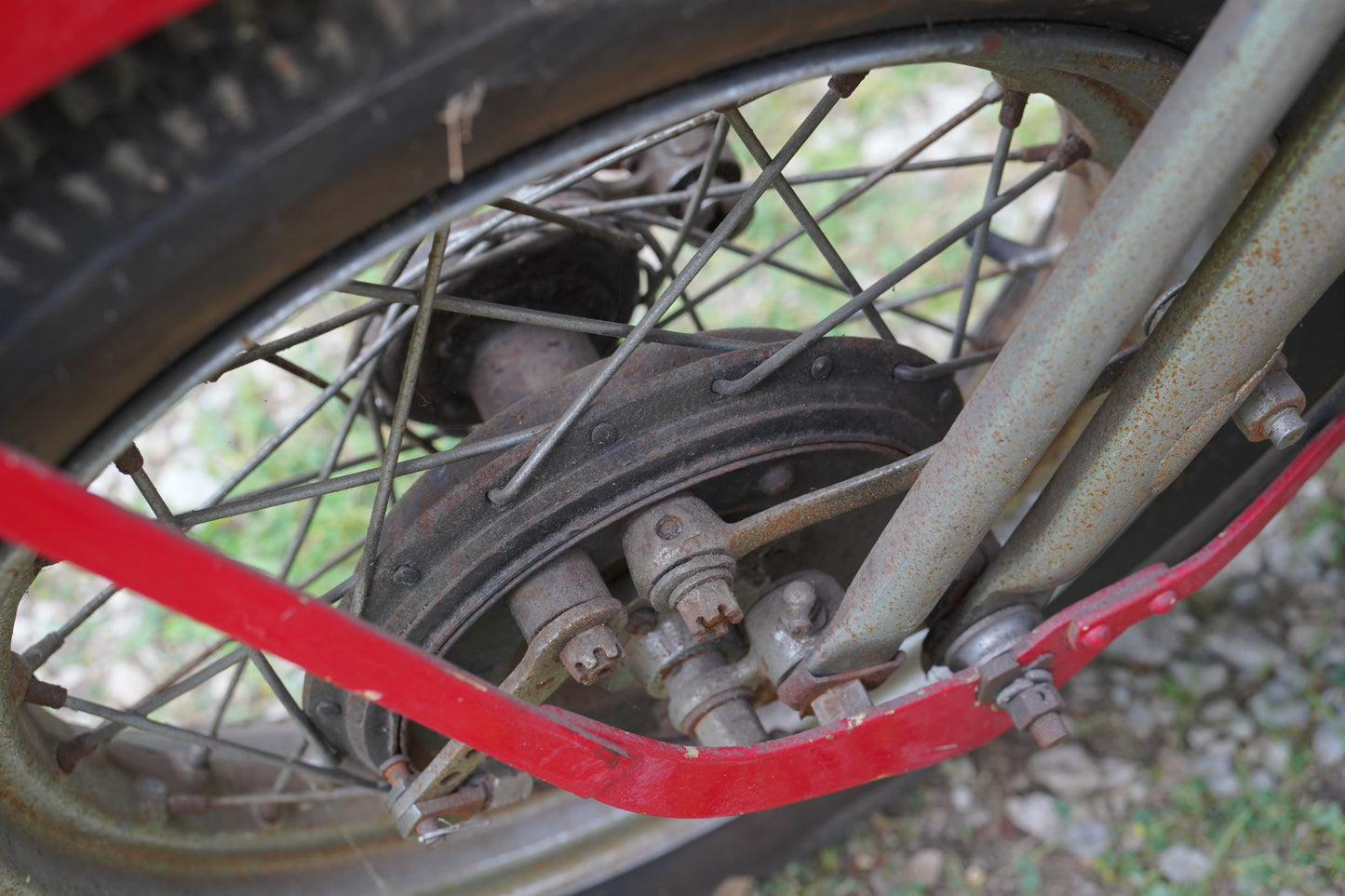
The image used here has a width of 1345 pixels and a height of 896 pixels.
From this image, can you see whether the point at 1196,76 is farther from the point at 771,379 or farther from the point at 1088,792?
the point at 1088,792

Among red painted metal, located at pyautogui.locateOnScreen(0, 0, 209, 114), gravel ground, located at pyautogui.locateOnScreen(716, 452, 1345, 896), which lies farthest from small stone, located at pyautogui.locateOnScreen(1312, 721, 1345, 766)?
red painted metal, located at pyautogui.locateOnScreen(0, 0, 209, 114)

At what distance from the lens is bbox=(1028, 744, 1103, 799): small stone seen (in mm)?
1584

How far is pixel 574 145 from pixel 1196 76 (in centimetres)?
36

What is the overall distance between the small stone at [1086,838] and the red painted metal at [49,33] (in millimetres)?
1474

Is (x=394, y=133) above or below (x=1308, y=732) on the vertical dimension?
above

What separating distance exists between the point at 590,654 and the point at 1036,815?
91cm

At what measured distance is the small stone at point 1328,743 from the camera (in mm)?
1515

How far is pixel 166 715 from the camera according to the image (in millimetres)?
1855

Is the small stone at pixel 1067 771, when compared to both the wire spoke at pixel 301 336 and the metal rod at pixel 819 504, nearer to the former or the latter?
the metal rod at pixel 819 504

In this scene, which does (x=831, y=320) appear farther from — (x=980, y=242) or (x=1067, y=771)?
(x=1067, y=771)

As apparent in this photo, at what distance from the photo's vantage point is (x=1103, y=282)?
28.6 inches

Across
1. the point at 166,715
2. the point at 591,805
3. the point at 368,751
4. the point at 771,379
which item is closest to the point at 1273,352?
the point at 771,379

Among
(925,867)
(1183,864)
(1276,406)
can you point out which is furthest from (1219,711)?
(1276,406)

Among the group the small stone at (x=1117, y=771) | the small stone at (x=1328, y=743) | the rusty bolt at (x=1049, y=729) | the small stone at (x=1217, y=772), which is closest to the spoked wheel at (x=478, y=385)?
the rusty bolt at (x=1049, y=729)
